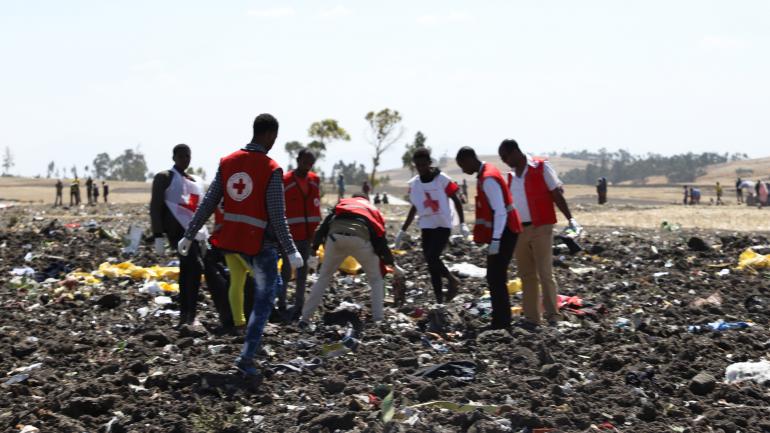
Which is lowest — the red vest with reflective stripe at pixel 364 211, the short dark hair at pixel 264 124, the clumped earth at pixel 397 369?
the clumped earth at pixel 397 369

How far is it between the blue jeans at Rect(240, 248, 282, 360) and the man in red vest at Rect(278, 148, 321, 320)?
88.5 inches

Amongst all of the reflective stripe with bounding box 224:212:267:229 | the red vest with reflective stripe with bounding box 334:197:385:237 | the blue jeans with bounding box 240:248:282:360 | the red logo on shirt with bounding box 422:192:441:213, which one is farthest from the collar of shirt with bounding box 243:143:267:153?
the red logo on shirt with bounding box 422:192:441:213

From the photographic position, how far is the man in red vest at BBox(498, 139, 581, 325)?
318 inches

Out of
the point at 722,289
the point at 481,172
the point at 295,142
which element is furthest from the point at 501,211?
the point at 295,142

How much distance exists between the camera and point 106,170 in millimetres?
148125

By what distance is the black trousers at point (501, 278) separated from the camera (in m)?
7.71

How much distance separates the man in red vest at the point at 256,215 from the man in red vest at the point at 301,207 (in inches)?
87.7

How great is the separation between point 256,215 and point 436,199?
299 cm

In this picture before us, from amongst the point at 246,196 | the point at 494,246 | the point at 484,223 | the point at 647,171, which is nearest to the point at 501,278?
the point at 494,246

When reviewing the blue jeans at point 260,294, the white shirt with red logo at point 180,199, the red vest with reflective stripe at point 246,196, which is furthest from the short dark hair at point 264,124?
the white shirt with red logo at point 180,199

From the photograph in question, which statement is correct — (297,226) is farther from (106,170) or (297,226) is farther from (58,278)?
(106,170)

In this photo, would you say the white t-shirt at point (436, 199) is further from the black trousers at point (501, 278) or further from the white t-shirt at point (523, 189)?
the black trousers at point (501, 278)

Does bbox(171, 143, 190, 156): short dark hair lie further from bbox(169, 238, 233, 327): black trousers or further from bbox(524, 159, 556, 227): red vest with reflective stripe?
A: bbox(524, 159, 556, 227): red vest with reflective stripe

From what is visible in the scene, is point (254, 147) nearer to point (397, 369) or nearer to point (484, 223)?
point (397, 369)
